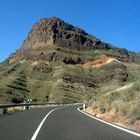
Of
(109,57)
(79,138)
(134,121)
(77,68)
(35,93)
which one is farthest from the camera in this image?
(109,57)

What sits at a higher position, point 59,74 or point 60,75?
point 59,74

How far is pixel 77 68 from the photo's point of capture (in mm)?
170125

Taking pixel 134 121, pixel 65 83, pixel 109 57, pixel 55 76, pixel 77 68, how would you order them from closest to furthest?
pixel 134 121 < pixel 65 83 < pixel 55 76 < pixel 77 68 < pixel 109 57

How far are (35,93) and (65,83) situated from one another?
52.2 feet

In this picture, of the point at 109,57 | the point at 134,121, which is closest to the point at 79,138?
the point at 134,121

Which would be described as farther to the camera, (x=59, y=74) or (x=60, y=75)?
(x=59, y=74)

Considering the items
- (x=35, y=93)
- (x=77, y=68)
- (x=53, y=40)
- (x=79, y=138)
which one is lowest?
(x=79, y=138)

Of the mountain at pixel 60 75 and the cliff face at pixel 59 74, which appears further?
the cliff face at pixel 59 74

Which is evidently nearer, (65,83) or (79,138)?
(79,138)

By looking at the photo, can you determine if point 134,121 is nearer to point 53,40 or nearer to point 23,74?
point 23,74

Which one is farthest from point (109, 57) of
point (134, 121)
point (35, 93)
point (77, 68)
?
point (134, 121)

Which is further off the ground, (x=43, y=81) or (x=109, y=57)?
(x=109, y=57)

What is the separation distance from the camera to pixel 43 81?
485 ft

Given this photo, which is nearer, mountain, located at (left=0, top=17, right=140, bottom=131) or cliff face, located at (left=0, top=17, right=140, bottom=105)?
mountain, located at (left=0, top=17, right=140, bottom=131)
